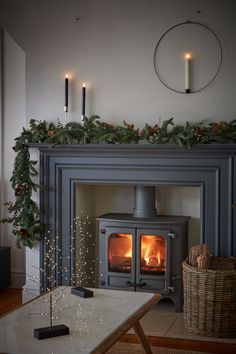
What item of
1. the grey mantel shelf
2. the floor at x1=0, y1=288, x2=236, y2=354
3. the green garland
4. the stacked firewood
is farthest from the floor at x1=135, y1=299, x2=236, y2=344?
the grey mantel shelf

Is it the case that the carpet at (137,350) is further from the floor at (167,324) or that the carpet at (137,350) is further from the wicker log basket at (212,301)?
the wicker log basket at (212,301)

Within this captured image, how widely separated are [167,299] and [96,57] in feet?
6.86

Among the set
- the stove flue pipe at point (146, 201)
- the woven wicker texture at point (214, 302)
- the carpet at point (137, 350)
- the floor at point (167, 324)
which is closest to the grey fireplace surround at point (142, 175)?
the stove flue pipe at point (146, 201)

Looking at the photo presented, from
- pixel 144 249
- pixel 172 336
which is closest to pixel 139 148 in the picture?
pixel 144 249

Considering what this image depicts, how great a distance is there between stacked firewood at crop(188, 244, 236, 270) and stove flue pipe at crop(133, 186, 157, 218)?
0.66m

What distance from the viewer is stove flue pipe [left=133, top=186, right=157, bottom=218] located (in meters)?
5.07

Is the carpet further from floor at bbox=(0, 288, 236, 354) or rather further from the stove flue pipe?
the stove flue pipe

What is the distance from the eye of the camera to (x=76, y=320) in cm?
320

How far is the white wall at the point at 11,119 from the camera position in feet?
18.4

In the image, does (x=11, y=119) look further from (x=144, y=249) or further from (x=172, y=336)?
(x=172, y=336)

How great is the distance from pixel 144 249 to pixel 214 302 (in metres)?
0.89

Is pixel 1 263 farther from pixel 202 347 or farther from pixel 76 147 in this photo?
pixel 202 347

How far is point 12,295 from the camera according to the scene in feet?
17.8

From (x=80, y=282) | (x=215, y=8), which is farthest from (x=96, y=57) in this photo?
(x=80, y=282)
